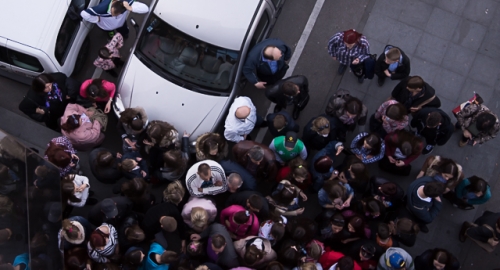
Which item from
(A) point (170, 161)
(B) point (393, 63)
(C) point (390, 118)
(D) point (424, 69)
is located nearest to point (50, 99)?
(A) point (170, 161)

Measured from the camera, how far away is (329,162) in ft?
20.0

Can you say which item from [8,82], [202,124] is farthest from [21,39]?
[202,124]

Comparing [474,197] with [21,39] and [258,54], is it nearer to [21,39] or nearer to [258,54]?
[258,54]

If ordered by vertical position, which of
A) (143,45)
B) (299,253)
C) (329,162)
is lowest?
(299,253)

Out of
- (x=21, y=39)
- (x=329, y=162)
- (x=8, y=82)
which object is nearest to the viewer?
(x=329, y=162)

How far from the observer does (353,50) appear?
6781 mm

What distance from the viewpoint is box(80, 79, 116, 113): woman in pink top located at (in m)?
6.45

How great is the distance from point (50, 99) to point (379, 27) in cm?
567

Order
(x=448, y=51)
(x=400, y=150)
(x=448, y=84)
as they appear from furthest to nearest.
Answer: (x=448, y=51) → (x=448, y=84) → (x=400, y=150)

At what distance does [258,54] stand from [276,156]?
1.57 metres

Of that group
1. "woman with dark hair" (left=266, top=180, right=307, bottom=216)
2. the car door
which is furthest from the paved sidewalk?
the car door

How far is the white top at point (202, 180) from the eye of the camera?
19.4 feet

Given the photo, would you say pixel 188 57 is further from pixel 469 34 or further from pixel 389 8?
pixel 469 34

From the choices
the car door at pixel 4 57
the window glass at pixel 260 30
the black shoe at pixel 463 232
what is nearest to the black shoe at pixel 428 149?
the black shoe at pixel 463 232
